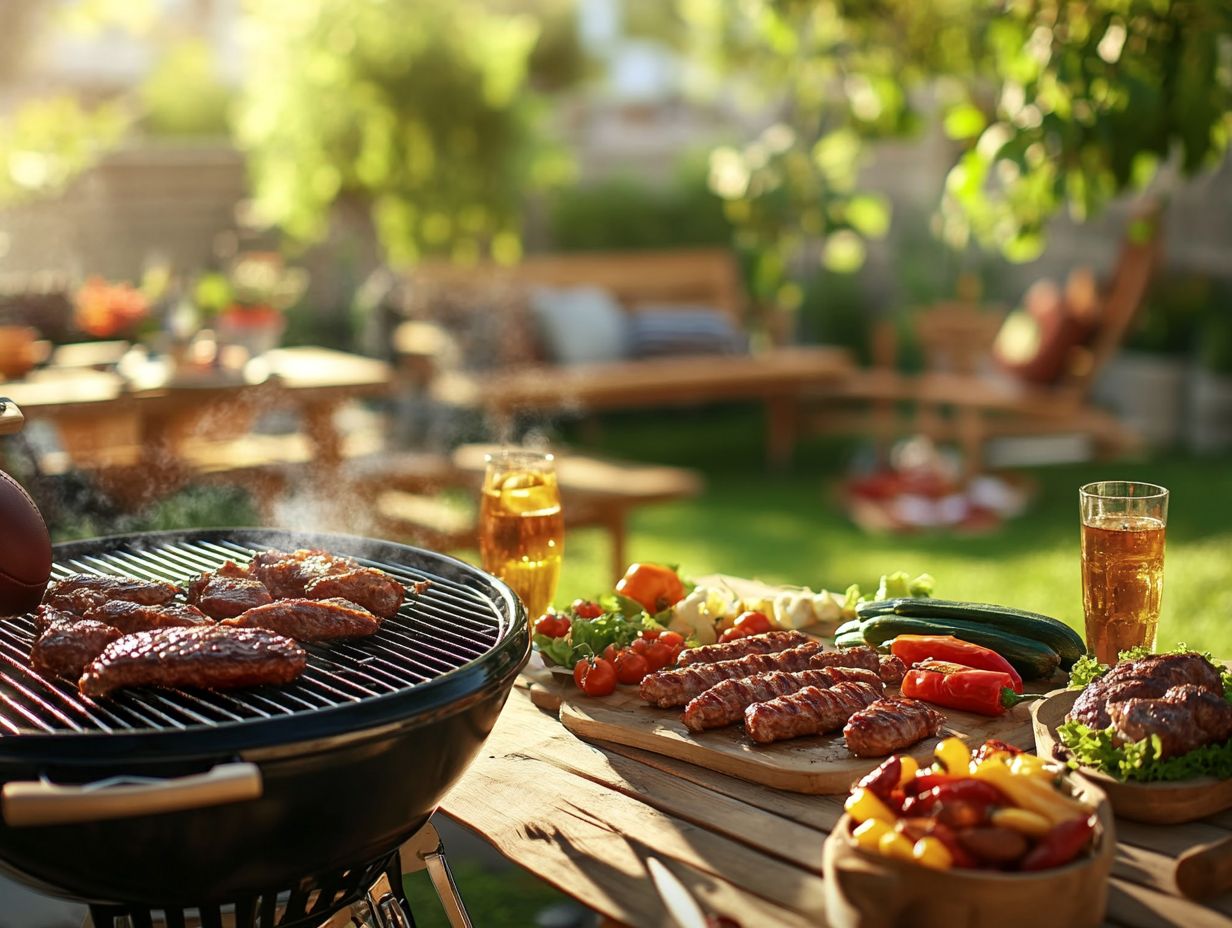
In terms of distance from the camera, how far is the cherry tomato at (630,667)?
8.41ft

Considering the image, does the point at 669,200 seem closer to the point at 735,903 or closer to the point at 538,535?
the point at 538,535

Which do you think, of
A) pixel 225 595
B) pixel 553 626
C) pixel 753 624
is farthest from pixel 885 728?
pixel 225 595

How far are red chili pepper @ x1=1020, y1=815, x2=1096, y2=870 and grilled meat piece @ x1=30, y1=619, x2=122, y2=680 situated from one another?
1348 mm

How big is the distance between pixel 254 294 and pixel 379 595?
15.2ft

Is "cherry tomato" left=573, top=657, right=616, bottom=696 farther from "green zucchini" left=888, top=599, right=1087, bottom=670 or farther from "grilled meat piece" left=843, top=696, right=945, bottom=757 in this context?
"green zucchini" left=888, top=599, right=1087, bottom=670

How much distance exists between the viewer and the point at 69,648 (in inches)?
83.4

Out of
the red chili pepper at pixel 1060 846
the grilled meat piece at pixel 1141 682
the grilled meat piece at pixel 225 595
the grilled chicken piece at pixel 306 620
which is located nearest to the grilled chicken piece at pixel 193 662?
the grilled chicken piece at pixel 306 620

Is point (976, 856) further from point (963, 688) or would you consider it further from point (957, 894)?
point (963, 688)

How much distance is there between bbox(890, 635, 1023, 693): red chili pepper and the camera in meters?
2.52

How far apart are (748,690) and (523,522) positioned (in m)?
0.75

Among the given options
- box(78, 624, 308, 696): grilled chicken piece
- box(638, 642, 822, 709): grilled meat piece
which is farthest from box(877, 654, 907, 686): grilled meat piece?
box(78, 624, 308, 696): grilled chicken piece

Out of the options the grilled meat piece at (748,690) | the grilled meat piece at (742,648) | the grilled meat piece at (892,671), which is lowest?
the grilled meat piece at (892,671)

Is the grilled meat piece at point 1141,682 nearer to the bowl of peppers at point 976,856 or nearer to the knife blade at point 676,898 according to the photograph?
the bowl of peppers at point 976,856

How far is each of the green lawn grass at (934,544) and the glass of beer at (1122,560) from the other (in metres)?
3.57
